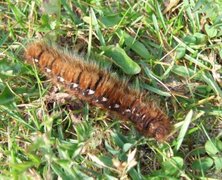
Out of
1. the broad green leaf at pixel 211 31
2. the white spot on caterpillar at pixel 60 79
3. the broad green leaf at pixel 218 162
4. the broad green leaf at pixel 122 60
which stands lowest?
the broad green leaf at pixel 218 162

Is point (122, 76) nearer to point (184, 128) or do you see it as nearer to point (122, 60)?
point (122, 60)

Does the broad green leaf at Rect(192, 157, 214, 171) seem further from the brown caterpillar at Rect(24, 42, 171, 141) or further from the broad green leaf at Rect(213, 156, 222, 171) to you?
the brown caterpillar at Rect(24, 42, 171, 141)

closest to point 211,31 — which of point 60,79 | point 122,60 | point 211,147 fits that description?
point 122,60

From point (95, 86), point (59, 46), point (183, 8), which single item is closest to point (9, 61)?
point (59, 46)

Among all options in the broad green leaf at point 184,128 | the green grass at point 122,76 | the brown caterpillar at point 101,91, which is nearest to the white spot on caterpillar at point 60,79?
the brown caterpillar at point 101,91

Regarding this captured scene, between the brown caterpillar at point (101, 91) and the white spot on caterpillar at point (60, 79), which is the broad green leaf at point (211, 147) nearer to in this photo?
the brown caterpillar at point (101, 91)

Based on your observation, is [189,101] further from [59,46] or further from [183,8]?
[59,46]
